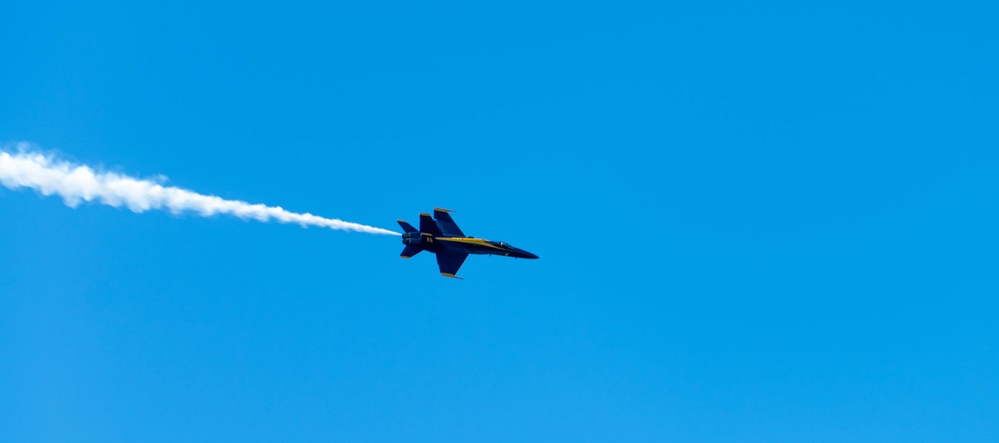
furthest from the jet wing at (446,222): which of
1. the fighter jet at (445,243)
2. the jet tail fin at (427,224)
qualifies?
the jet tail fin at (427,224)

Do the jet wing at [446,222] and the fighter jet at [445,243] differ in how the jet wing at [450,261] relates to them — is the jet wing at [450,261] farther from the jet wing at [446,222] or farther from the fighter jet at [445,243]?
the jet wing at [446,222]

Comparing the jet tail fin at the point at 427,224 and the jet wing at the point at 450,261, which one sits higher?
the jet tail fin at the point at 427,224

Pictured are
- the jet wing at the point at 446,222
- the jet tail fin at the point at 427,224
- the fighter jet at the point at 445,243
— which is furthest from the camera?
the jet wing at the point at 446,222

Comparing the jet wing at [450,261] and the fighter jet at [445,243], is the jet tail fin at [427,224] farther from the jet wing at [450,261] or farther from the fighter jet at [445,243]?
the jet wing at [450,261]

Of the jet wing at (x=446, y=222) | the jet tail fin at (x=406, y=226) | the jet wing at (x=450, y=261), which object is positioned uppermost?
the jet wing at (x=446, y=222)

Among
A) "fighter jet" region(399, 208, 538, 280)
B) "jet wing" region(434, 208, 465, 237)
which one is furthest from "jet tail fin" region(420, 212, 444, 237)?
"jet wing" region(434, 208, 465, 237)

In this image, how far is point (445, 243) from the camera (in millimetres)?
87625

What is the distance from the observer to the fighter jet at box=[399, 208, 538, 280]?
8669 centimetres

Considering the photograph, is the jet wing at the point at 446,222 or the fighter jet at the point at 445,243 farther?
the jet wing at the point at 446,222

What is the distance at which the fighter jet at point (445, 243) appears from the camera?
86688mm

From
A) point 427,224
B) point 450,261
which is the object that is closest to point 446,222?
point 427,224

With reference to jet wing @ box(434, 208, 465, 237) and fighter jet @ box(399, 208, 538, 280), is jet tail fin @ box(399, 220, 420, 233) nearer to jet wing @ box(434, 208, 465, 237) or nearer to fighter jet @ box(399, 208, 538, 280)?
fighter jet @ box(399, 208, 538, 280)

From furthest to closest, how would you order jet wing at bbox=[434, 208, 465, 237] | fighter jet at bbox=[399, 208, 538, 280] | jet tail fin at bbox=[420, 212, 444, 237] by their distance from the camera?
1. jet wing at bbox=[434, 208, 465, 237]
2. jet tail fin at bbox=[420, 212, 444, 237]
3. fighter jet at bbox=[399, 208, 538, 280]

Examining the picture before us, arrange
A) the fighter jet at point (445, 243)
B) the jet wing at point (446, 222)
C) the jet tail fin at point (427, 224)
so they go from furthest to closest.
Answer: the jet wing at point (446, 222) < the jet tail fin at point (427, 224) < the fighter jet at point (445, 243)
